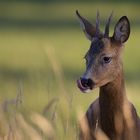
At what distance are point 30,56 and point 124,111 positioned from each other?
710cm

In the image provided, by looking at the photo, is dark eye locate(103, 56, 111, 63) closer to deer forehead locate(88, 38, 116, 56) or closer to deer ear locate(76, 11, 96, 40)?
deer forehead locate(88, 38, 116, 56)

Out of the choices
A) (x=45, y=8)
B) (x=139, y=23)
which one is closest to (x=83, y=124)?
(x=139, y=23)

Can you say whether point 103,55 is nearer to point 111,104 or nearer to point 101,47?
point 101,47

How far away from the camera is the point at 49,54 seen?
5312mm

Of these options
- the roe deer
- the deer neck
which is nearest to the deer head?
the roe deer

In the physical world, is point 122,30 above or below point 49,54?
above

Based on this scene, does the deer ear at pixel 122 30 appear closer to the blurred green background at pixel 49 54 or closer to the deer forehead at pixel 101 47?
the deer forehead at pixel 101 47

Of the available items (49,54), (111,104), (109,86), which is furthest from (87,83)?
(49,54)

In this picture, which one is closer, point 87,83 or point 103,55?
point 87,83

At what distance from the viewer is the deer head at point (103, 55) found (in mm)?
6262

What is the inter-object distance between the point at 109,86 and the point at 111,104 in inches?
5.7

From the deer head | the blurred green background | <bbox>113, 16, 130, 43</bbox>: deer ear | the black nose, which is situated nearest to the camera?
the black nose

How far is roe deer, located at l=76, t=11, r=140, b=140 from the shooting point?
249 inches

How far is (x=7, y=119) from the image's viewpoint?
511cm
